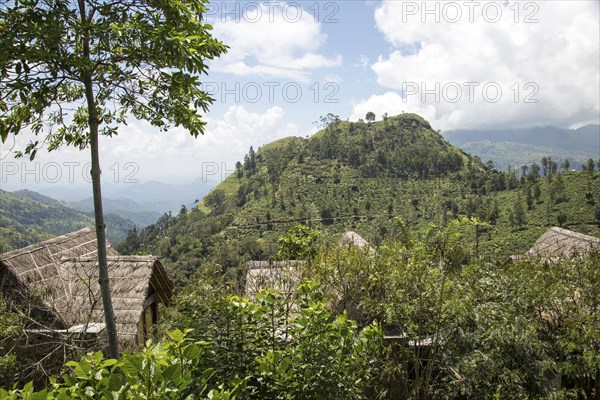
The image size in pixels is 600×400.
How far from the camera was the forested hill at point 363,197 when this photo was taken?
152ft

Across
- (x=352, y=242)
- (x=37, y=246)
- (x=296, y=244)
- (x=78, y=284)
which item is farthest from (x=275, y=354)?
(x=296, y=244)

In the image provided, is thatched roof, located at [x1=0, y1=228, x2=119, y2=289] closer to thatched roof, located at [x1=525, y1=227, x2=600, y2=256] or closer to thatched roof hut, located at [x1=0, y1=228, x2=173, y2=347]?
thatched roof hut, located at [x1=0, y1=228, x2=173, y2=347]

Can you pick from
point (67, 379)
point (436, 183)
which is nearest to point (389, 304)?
point (67, 379)

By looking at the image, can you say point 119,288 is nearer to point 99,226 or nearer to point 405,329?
point 99,226

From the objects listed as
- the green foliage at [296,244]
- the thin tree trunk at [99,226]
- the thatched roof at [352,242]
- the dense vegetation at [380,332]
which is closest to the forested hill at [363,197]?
the green foliage at [296,244]

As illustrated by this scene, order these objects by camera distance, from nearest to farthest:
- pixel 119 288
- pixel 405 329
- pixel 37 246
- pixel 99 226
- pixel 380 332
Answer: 1. pixel 380 332
2. pixel 99 226
3. pixel 405 329
4. pixel 119 288
5. pixel 37 246

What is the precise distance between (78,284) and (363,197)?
57813mm

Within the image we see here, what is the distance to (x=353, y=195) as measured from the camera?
216ft

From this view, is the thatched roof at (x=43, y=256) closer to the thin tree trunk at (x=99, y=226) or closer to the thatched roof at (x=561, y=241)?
the thin tree trunk at (x=99, y=226)

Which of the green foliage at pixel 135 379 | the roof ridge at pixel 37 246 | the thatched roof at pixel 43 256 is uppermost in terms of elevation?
the green foliage at pixel 135 379

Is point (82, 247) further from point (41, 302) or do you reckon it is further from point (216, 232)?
point (216, 232)

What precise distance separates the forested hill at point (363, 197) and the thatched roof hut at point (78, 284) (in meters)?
25.9

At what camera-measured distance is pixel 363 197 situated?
64.8 meters

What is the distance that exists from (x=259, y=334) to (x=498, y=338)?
3.86 meters
